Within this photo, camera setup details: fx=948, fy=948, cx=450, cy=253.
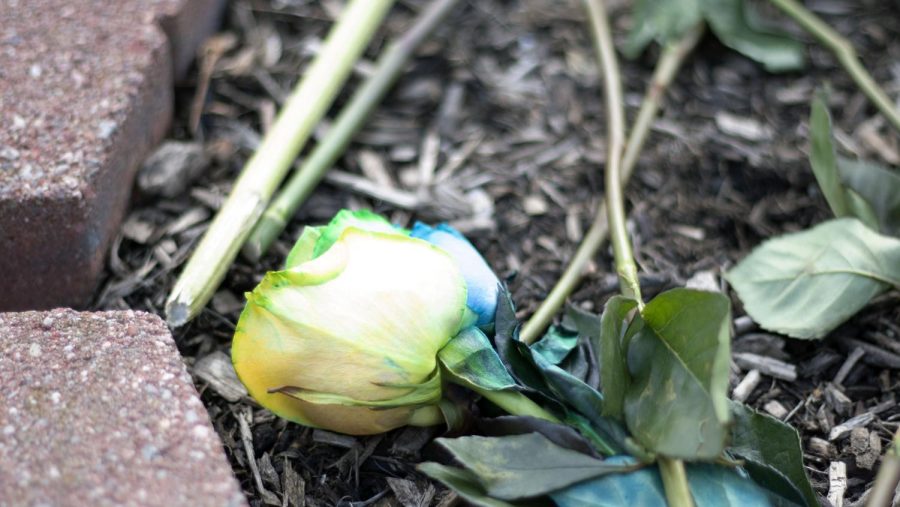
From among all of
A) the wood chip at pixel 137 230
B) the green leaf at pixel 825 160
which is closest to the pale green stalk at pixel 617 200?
the green leaf at pixel 825 160

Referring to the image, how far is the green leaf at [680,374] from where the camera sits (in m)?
0.65

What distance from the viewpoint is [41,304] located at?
977 mm

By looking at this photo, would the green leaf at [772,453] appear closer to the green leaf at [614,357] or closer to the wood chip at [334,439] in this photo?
the green leaf at [614,357]

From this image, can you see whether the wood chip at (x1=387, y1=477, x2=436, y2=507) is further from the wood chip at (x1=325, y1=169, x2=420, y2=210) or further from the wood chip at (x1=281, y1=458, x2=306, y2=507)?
the wood chip at (x1=325, y1=169, x2=420, y2=210)

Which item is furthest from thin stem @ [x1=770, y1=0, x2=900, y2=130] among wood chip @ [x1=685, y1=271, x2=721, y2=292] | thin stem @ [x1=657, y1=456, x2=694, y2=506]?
thin stem @ [x1=657, y1=456, x2=694, y2=506]

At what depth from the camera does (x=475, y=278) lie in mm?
818

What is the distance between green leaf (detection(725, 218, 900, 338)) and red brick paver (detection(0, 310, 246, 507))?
22.1 inches

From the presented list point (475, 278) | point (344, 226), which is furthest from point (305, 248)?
point (475, 278)

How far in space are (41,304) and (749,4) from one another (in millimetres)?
1089

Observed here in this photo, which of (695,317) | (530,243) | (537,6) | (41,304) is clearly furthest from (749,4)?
(41,304)

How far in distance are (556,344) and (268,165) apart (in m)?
0.38

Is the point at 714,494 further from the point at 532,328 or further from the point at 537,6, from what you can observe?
the point at 537,6

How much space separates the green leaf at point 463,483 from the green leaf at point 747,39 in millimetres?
849

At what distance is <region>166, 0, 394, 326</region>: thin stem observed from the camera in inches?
35.0
